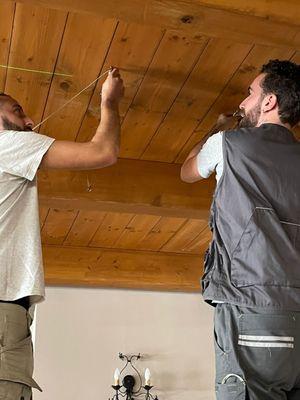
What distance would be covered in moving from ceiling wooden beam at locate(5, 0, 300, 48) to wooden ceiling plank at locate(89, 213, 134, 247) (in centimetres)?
213

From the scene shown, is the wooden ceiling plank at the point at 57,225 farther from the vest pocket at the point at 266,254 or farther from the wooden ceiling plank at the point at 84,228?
the vest pocket at the point at 266,254

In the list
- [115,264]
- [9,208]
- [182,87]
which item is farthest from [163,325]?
[9,208]

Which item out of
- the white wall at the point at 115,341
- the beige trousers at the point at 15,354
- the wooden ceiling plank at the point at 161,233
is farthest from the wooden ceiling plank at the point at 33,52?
the white wall at the point at 115,341

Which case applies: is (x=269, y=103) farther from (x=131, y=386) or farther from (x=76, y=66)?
(x=131, y=386)

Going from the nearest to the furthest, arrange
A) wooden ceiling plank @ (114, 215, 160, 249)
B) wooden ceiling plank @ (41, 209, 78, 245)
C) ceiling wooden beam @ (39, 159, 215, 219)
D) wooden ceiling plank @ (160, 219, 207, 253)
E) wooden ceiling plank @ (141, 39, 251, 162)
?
wooden ceiling plank @ (141, 39, 251, 162), ceiling wooden beam @ (39, 159, 215, 219), wooden ceiling plank @ (41, 209, 78, 245), wooden ceiling plank @ (114, 215, 160, 249), wooden ceiling plank @ (160, 219, 207, 253)

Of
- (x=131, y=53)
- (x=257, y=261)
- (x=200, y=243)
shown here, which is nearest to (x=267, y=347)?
(x=257, y=261)

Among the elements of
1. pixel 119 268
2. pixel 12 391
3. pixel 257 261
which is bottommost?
pixel 12 391

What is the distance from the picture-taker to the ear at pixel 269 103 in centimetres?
182

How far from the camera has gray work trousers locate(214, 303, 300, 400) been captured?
148 cm

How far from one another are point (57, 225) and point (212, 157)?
2328 millimetres

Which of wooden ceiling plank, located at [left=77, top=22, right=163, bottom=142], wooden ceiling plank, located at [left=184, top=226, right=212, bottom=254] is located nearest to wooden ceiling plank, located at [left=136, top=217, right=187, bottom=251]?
wooden ceiling plank, located at [left=184, top=226, right=212, bottom=254]

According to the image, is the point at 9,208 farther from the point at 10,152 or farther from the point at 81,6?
the point at 81,6

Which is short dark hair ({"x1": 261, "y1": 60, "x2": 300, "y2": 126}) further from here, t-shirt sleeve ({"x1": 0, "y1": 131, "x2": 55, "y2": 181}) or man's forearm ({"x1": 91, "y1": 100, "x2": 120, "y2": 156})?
t-shirt sleeve ({"x1": 0, "y1": 131, "x2": 55, "y2": 181})

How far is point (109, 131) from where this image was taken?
1879 millimetres
